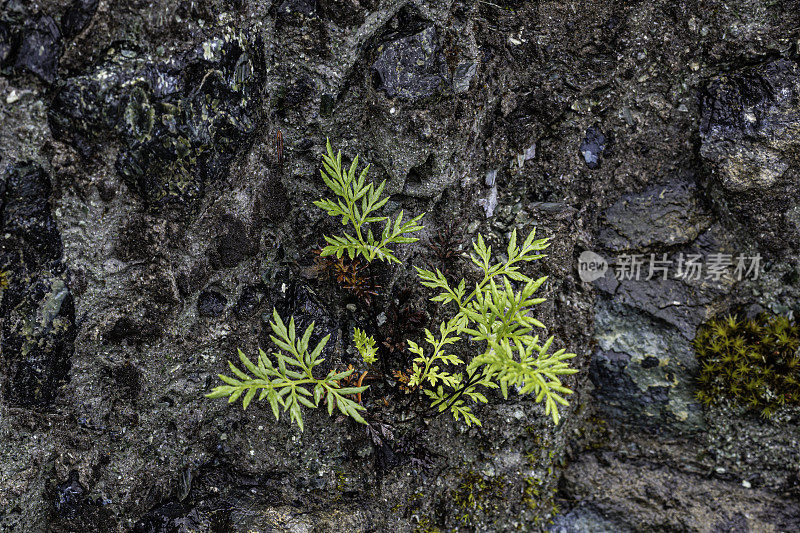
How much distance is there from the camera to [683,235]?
3984 millimetres

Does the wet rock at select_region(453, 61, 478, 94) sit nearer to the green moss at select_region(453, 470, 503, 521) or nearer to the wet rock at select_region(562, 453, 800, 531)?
the green moss at select_region(453, 470, 503, 521)

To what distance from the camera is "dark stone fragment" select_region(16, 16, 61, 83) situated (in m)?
2.46

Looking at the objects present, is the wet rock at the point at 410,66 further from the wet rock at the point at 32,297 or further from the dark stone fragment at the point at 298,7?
the wet rock at the point at 32,297

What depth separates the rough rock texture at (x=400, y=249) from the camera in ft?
9.12

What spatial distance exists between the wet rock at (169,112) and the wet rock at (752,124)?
312 centimetres

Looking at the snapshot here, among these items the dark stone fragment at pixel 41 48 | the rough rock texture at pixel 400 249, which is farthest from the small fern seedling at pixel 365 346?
the dark stone fragment at pixel 41 48

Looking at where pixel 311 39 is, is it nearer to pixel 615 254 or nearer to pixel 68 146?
pixel 68 146

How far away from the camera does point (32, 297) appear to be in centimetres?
279

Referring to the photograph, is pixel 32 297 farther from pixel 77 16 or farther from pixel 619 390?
pixel 619 390

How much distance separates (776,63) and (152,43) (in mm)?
3882

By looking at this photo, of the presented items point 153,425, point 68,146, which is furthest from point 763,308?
point 68,146

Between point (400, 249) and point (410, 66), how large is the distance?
116 centimetres

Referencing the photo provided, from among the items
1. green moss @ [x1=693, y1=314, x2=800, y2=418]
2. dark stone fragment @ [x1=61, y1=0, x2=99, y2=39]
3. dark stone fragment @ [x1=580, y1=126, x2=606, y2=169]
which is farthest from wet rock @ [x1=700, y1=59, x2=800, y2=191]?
dark stone fragment @ [x1=61, y1=0, x2=99, y2=39]

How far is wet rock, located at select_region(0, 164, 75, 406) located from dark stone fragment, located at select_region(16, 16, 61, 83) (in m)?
0.46
